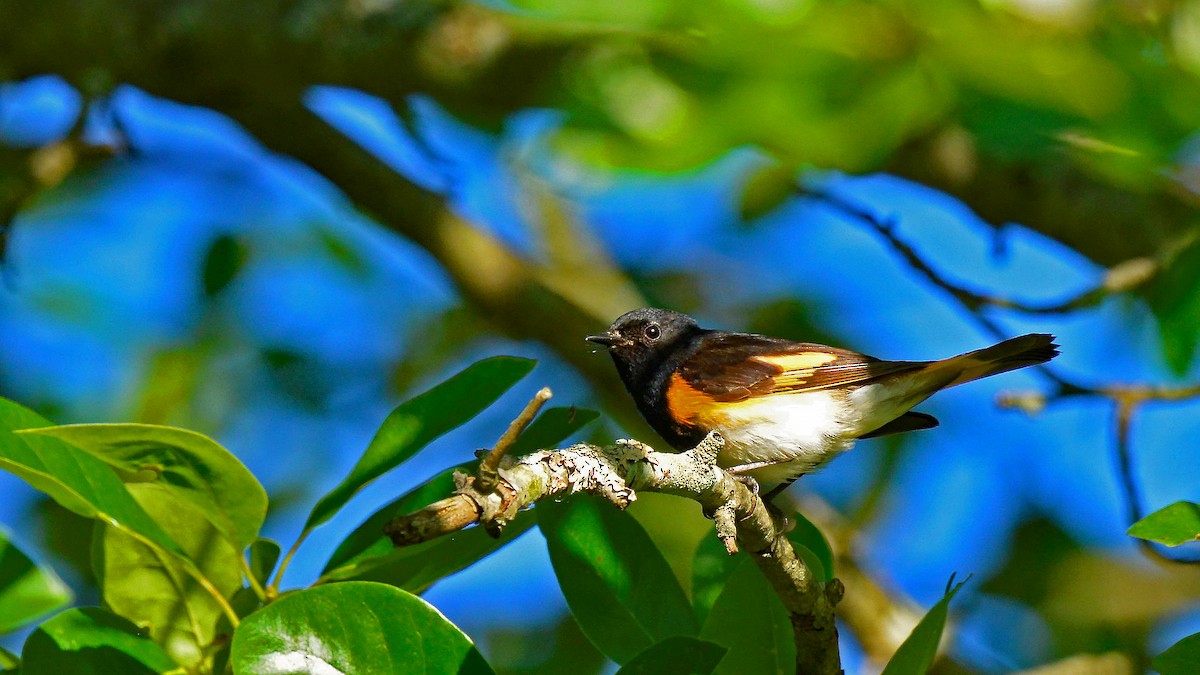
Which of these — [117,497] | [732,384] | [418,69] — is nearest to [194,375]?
[418,69]

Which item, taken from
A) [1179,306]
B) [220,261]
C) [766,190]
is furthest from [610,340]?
[220,261]

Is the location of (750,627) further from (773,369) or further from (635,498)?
(773,369)

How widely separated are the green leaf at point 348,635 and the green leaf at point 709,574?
85 centimetres

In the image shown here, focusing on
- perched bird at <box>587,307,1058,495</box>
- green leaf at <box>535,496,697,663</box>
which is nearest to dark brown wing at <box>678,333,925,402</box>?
perched bird at <box>587,307,1058,495</box>

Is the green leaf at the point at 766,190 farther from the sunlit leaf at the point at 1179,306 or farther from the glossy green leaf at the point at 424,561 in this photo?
the glossy green leaf at the point at 424,561

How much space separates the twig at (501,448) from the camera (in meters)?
1.48

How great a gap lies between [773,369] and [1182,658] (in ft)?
6.42

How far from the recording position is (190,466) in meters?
2.13

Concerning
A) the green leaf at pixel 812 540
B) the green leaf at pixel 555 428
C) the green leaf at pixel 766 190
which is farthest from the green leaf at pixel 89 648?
the green leaf at pixel 766 190

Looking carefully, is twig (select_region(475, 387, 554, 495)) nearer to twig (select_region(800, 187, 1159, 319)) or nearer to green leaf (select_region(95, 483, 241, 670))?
green leaf (select_region(95, 483, 241, 670))

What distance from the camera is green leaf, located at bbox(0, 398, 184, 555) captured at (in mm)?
2068

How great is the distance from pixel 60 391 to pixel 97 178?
126 cm

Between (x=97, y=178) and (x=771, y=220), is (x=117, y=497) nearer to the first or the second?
(x=771, y=220)

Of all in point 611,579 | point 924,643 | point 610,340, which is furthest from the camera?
point 610,340
